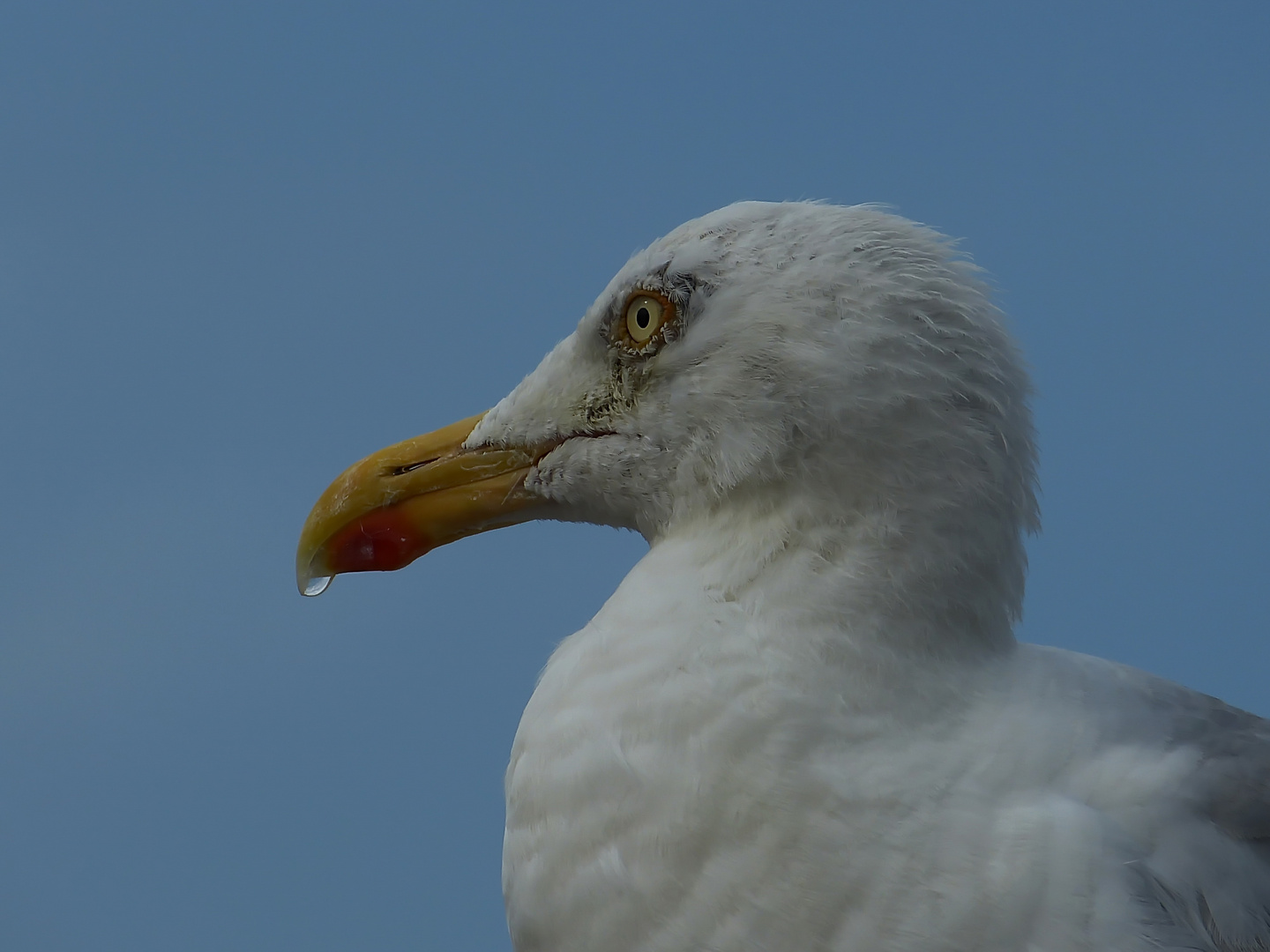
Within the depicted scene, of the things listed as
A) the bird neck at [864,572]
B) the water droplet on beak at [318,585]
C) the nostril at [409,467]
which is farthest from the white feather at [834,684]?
the water droplet on beak at [318,585]

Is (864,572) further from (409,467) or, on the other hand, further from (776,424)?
(409,467)

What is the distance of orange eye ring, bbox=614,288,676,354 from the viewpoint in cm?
175

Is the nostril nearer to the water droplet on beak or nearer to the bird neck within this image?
the water droplet on beak

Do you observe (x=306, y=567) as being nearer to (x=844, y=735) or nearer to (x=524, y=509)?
(x=524, y=509)

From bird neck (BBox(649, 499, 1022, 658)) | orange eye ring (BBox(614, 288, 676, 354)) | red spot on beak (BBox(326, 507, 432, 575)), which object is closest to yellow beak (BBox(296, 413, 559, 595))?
red spot on beak (BBox(326, 507, 432, 575))

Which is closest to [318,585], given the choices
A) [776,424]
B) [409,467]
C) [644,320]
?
[409,467]

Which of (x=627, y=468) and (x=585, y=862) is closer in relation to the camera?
(x=585, y=862)

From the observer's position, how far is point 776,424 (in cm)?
160

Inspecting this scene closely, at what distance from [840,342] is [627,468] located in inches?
13.4

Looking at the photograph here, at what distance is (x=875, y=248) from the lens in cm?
167

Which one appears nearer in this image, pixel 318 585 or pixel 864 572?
A: pixel 864 572

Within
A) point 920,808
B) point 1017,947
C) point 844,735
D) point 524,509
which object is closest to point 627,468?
point 524,509

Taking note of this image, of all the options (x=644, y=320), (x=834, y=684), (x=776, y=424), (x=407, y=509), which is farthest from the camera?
(x=407, y=509)

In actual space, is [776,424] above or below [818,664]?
above
